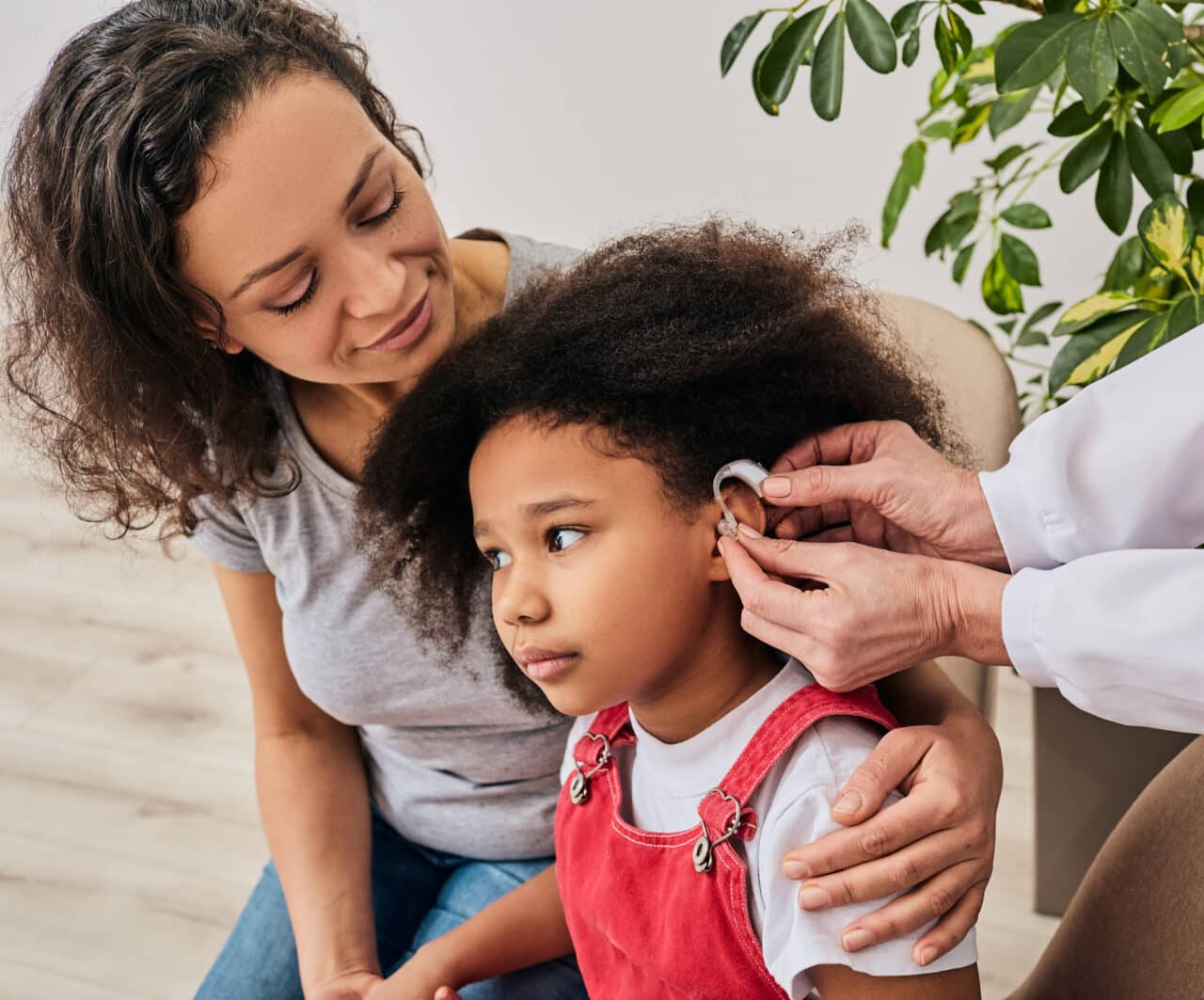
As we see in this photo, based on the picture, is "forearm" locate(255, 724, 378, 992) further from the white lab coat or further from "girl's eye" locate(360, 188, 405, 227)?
the white lab coat

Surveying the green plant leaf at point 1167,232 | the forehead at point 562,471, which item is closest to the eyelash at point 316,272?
the forehead at point 562,471

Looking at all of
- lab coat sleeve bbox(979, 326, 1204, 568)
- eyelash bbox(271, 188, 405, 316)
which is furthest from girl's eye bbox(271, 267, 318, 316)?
lab coat sleeve bbox(979, 326, 1204, 568)

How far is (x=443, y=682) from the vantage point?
1235mm

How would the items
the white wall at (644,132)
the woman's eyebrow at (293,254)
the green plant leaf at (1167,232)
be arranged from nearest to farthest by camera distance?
1. the woman's eyebrow at (293,254)
2. the green plant leaf at (1167,232)
3. the white wall at (644,132)

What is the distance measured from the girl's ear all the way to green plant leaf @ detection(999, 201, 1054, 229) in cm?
73

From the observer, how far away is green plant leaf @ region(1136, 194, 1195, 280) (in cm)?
112

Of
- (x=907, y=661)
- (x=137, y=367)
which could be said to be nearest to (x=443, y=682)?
(x=137, y=367)

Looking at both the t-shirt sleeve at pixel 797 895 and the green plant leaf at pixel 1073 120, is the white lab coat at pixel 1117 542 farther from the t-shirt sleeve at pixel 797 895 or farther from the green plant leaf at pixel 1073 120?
the green plant leaf at pixel 1073 120

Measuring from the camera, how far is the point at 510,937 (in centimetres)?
118

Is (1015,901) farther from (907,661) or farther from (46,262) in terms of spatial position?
(46,262)

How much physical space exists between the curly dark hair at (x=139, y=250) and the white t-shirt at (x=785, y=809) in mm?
531

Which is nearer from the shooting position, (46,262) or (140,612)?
(46,262)

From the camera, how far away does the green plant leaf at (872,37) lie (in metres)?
1.15

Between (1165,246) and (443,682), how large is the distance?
0.82m
